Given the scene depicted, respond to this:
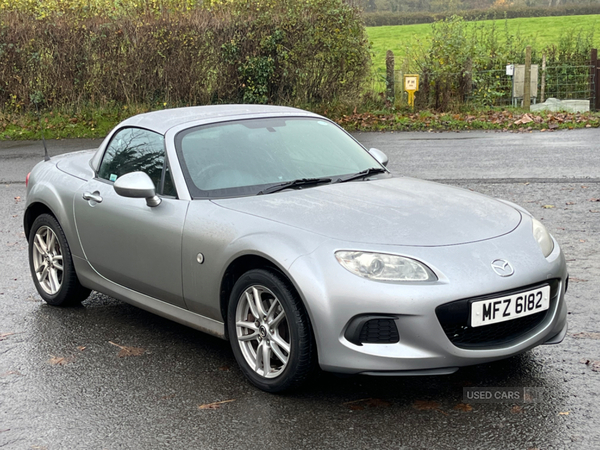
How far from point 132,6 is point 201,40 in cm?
278

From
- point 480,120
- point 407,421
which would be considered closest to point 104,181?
point 407,421

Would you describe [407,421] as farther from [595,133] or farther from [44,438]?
[595,133]

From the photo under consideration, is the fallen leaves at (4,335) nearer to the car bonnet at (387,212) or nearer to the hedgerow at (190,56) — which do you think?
the car bonnet at (387,212)

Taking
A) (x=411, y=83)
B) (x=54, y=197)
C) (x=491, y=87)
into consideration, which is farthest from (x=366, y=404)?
(x=491, y=87)

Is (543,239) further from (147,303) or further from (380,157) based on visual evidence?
(147,303)

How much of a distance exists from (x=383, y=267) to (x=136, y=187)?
5.43 feet

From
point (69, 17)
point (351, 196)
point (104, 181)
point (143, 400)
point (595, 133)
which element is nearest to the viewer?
point (143, 400)

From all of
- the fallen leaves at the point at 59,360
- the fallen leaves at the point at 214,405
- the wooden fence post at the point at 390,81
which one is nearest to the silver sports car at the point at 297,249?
the fallen leaves at the point at 214,405

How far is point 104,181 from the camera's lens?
5348mm

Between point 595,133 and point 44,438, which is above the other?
point 44,438

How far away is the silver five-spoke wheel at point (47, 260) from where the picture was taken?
576 cm

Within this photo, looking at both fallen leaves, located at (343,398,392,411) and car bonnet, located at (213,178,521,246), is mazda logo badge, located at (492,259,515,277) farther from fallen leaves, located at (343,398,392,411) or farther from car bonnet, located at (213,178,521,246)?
fallen leaves, located at (343,398,392,411)

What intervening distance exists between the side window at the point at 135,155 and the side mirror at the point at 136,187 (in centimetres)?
16

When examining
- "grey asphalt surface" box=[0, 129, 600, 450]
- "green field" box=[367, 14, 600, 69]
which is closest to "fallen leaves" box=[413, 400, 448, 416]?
"grey asphalt surface" box=[0, 129, 600, 450]
